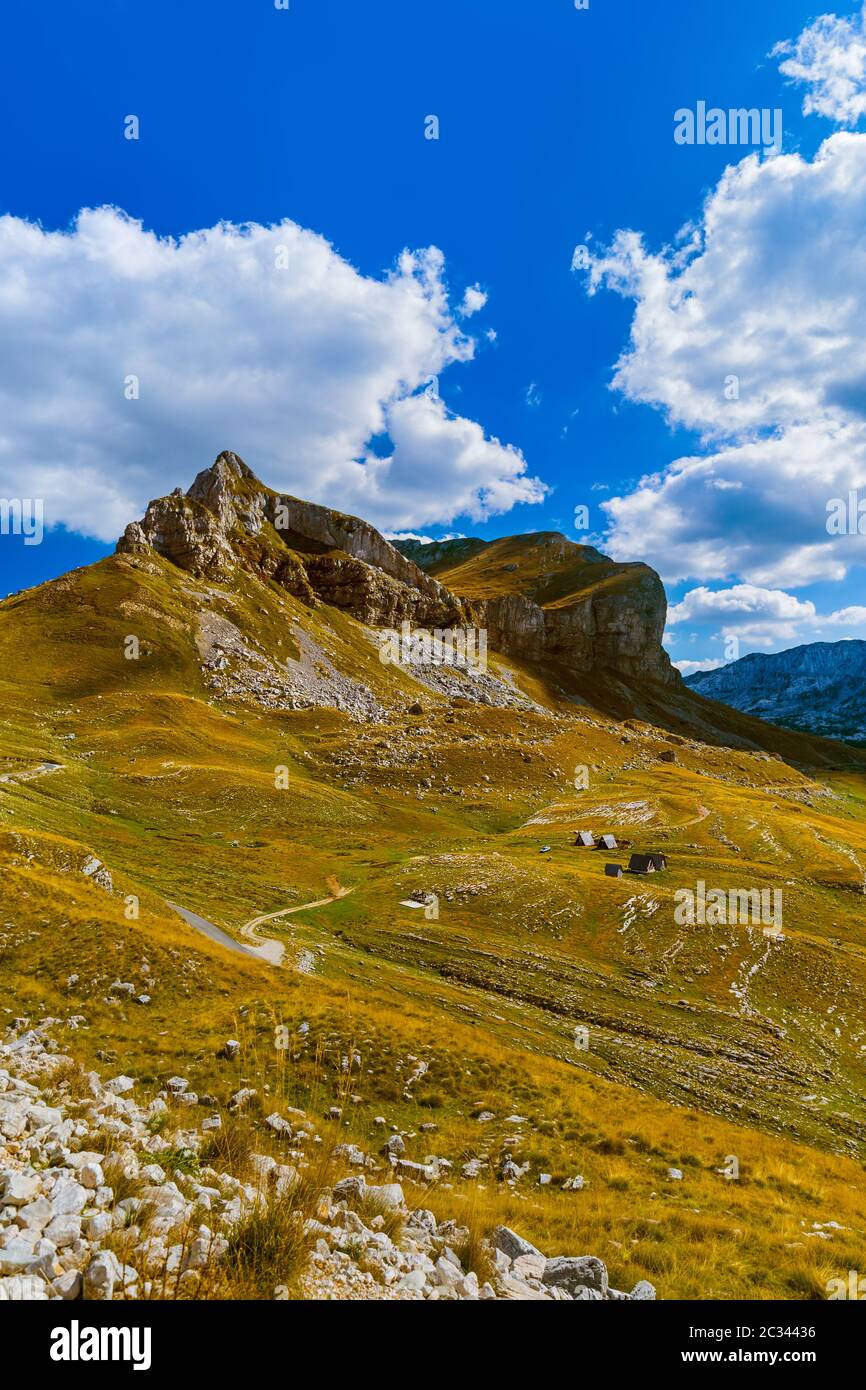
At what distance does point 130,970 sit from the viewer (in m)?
25.5

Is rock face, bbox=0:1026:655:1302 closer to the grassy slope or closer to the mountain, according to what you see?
the mountain

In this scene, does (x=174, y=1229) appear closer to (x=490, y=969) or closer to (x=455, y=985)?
(x=455, y=985)

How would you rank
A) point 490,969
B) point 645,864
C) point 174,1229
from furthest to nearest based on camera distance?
1. point 645,864
2. point 490,969
3. point 174,1229

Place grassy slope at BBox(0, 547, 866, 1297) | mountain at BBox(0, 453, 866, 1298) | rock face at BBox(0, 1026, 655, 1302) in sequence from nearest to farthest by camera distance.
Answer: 1. rock face at BBox(0, 1026, 655, 1302)
2. mountain at BBox(0, 453, 866, 1298)
3. grassy slope at BBox(0, 547, 866, 1297)

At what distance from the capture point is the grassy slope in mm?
17062

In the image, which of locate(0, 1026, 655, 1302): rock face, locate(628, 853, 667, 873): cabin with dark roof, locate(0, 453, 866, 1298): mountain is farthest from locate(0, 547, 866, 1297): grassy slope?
locate(628, 853, 667, 873): cabin with dark roof

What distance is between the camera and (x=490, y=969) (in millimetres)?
43688

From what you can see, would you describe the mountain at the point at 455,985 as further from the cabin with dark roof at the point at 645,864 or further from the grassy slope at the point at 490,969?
the cabin with dark roof at the point at 645,864

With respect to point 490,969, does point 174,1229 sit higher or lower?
higher

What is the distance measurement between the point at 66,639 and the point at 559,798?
133 m

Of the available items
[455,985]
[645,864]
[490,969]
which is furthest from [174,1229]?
[645,864]

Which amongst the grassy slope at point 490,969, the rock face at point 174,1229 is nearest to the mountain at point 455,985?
the grassy slope at point 490,969

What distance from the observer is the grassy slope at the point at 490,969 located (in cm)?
1706
